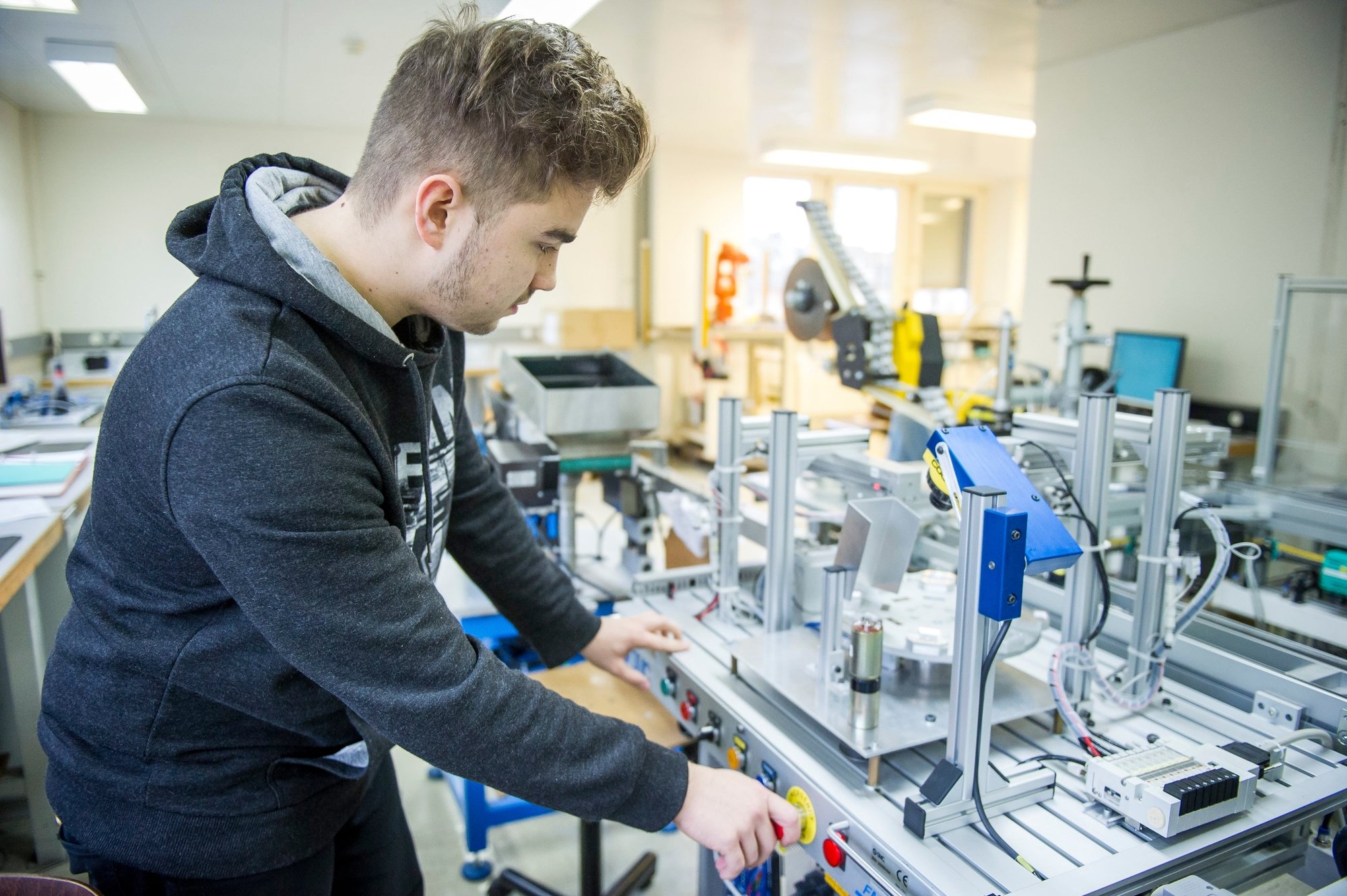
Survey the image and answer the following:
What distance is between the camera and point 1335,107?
3.00 m

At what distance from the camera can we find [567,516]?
2.36 metres

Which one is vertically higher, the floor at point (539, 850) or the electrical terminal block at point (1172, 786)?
the electrical terminal block at point (1172, 786)

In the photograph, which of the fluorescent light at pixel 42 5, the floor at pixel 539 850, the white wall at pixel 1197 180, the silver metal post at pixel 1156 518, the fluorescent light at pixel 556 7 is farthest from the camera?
the white wall at pixel 1197 180

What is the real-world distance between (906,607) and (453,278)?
81 cm

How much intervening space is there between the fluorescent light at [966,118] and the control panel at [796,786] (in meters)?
4.18

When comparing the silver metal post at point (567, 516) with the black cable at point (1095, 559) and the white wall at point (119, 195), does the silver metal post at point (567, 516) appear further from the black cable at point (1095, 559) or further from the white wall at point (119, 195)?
the white wall at point (119, 195)

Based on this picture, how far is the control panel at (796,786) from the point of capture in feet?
2.90

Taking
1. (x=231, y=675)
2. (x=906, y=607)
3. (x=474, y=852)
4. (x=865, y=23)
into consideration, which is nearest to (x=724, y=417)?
(x=906, y=607)

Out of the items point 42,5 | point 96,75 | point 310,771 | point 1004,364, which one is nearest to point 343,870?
point 310,771

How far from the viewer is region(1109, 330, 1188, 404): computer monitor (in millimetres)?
3320

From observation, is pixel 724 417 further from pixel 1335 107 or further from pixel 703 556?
pixel 1335 107

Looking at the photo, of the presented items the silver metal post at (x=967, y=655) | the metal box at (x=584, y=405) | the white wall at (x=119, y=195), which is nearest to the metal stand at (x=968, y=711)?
the silver metal post at (x=967, y=655)

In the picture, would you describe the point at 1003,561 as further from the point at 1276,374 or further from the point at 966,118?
the point at 966,118

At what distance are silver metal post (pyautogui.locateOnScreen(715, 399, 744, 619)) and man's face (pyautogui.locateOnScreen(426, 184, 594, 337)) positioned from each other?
1.94ft
